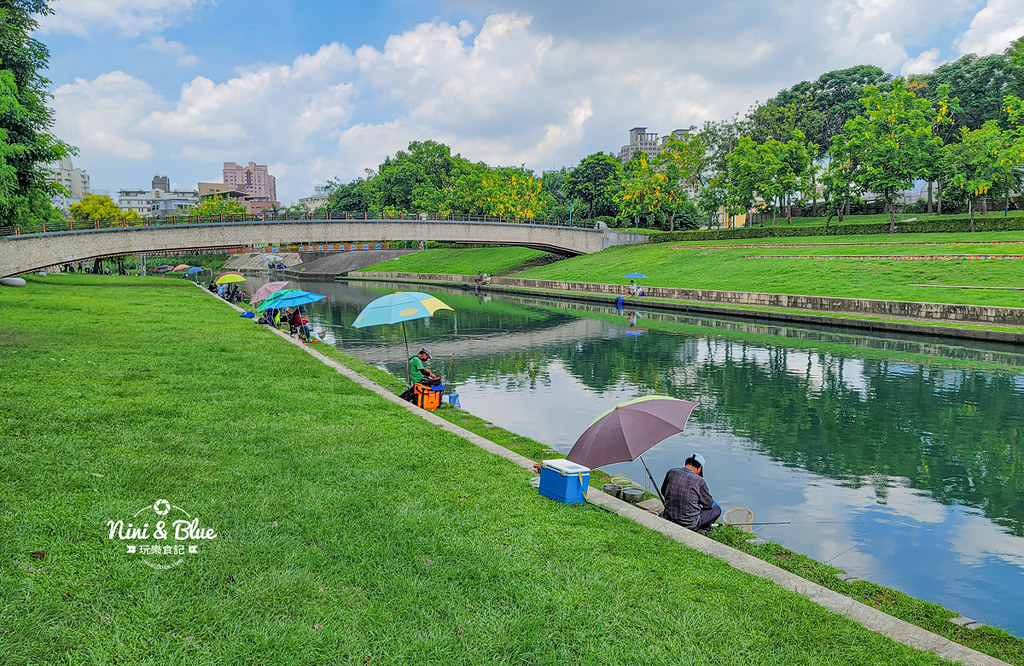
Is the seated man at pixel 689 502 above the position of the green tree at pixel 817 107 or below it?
below

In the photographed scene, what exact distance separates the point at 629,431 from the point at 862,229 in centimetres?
5300

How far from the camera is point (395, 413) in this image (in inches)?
482

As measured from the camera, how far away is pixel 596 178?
93688mm

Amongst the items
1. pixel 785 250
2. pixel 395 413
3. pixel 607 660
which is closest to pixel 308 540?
pixel 607 660

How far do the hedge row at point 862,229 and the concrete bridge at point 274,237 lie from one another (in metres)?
6.88

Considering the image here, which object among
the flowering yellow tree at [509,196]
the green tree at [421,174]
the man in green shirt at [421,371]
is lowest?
the man in green shirt at [421,371]

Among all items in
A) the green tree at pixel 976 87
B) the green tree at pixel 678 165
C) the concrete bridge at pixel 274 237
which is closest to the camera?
the concrete bridge at pixel 274 237

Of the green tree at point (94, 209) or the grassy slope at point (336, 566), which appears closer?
the grassy slope at point (336, 566)

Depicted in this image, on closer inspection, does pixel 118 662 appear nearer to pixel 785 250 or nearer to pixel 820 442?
pixel 820 442

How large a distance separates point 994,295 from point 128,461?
108 feet

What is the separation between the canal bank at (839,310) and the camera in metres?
25.2

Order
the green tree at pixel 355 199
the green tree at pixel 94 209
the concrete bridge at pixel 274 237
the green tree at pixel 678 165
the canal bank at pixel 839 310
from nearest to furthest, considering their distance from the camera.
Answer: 1. the canal bank at pixel 839 310
2. the concrete bridge at pixel 274 237
3. the green tree at pixel 678 165
4. the green tree at pixel 94 209
5. the green tree at pixel 355 199

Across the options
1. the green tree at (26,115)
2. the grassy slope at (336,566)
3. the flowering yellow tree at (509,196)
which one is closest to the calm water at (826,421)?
the grassy slope at (336,566)

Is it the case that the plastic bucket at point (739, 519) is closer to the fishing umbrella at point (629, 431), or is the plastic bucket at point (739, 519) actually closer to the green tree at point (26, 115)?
the fishing umbrella at point (629, 431)
